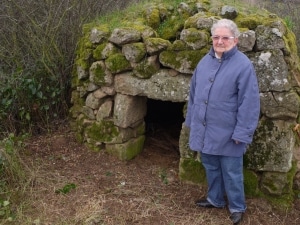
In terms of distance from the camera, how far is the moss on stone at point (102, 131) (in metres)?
4.78

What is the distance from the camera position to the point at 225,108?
3393 mm

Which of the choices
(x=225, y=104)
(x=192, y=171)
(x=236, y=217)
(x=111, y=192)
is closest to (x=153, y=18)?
(x=225, y=104)

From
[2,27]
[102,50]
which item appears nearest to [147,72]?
[102,50]

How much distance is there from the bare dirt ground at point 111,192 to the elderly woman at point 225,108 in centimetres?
50

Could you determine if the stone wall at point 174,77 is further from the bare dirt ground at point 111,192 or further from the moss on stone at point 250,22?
the bare dirt ground at point 111,192

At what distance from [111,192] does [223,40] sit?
6.58 ft

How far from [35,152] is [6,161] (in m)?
0.80

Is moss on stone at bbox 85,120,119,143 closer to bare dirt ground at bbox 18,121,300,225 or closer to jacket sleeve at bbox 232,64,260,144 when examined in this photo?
bare dirt ground at bbox 18,121,300,225

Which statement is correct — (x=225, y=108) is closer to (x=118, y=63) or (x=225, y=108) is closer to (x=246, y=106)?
(x=246, y=106)

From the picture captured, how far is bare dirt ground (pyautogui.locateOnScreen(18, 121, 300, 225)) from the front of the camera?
150 inches

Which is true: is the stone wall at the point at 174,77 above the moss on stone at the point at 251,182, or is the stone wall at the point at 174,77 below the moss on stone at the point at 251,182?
above

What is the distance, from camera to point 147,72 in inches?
171

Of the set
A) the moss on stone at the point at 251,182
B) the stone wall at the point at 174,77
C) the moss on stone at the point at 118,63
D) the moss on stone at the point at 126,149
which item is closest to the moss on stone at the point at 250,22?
the stone wall at the point at 174,77

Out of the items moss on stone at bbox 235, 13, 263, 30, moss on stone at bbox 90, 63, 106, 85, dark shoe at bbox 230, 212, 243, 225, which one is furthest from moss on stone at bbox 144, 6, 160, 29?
dark shoe at bbox 230, 212, 243, 225
